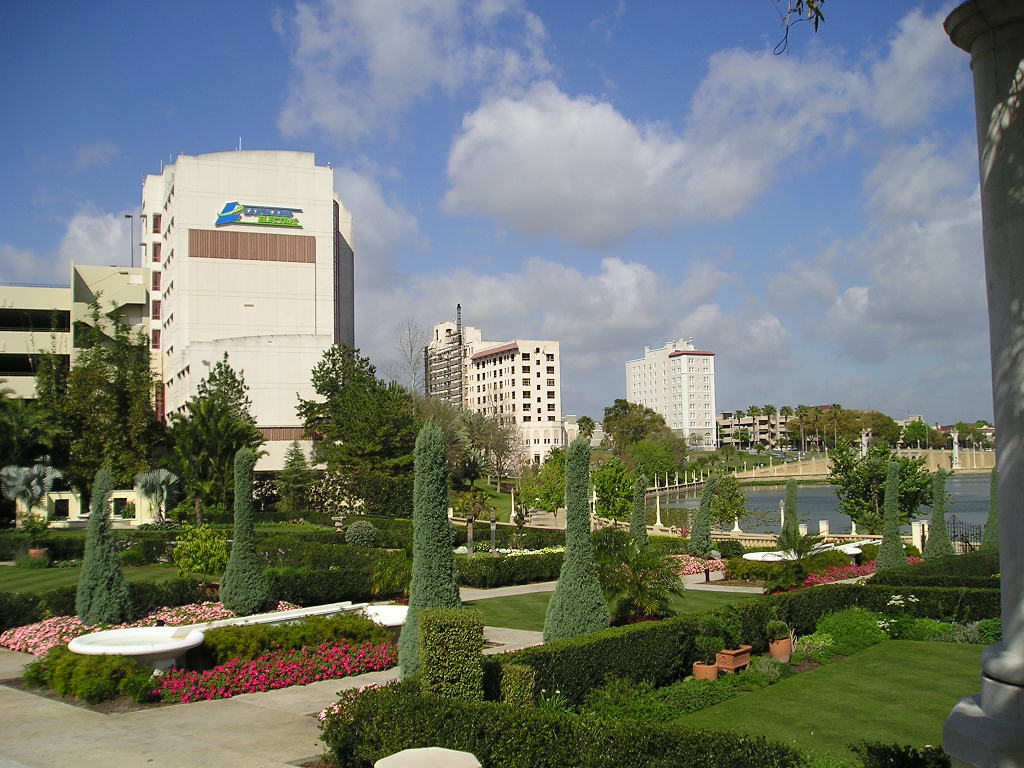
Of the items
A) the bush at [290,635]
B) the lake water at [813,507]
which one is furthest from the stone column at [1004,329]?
the lake water at [813,507]

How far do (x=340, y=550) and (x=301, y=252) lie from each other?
42067 mm

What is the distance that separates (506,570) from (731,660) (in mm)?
14097

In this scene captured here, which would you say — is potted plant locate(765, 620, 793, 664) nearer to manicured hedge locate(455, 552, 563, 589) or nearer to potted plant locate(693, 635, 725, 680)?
potted plant locate(693, 635, 725, 680)

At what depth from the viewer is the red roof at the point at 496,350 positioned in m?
147

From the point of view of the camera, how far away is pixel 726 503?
41188mm

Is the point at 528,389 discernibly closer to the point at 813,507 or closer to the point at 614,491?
the point at 813,507

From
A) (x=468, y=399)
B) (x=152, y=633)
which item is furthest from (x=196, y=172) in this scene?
(x=468, y=399)

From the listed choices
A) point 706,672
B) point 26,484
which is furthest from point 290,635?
point 26,484

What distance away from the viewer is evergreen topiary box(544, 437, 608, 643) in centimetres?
1382

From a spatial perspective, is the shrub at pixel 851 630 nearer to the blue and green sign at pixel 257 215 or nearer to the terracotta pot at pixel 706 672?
the terracotta pot at pixel 706 672

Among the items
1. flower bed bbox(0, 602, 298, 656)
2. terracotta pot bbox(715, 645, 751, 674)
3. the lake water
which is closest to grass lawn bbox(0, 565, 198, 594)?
flower bed bbox(0, 602, 298, 656)

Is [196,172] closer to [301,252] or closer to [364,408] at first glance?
[301,252]

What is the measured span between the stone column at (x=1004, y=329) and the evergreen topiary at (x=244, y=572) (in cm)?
1646

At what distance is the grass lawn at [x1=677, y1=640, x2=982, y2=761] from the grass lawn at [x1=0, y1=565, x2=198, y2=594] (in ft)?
59.0
